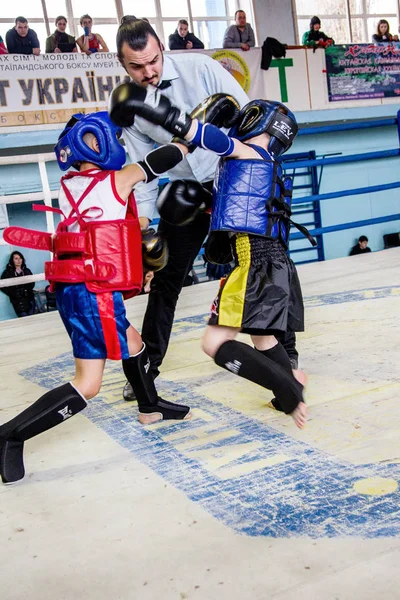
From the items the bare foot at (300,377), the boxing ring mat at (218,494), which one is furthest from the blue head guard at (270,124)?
the boxing ring mat at (218,494)

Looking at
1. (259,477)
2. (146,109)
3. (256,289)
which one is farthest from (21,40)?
(259,477)

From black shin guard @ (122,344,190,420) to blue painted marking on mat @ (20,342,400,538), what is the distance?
46 mm

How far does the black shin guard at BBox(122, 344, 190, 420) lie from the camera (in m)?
1.85

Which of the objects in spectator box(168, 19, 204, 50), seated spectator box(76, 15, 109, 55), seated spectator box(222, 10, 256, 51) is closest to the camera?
seated spectator box(76, 15, 109, 55)

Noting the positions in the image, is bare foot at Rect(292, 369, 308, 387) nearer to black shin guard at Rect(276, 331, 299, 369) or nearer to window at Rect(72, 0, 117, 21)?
black shin guard at Rect(276, 331, 299, 369)

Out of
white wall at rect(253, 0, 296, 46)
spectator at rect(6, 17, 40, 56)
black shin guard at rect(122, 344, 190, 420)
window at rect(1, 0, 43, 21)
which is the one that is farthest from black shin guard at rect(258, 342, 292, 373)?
white wall at rect(253, 0, 296, 46)

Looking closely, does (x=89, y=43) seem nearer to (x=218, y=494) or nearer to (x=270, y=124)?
(x=270, y=124)

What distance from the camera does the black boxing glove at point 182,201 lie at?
80.1 inches

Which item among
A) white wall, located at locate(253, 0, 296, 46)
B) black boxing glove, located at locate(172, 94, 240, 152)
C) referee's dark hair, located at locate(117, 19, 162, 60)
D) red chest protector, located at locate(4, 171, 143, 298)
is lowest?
red chest protector, located at locate(4, 171, 143, 298)

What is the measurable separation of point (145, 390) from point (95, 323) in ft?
1.18

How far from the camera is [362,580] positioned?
1.01 metres

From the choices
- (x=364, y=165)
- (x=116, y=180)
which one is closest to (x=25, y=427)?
(x=116, y=180)

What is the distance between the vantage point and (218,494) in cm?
140

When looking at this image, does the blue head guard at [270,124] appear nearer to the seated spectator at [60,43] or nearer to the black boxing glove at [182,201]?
the black boxing glove at [182,201]
